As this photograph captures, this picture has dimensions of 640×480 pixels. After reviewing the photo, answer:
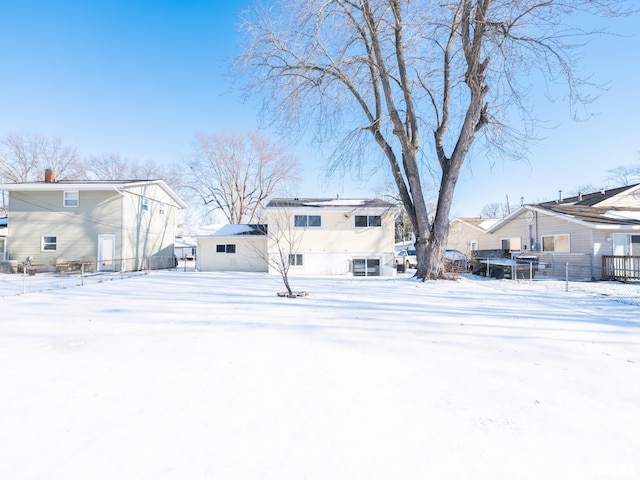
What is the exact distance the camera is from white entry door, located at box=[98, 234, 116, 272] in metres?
17.6

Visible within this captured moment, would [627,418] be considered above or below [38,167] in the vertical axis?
below

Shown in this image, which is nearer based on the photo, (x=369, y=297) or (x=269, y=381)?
(x=269, y=381)

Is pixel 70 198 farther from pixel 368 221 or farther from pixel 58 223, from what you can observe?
pixel 368 221

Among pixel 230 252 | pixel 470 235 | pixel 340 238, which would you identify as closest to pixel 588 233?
pixel 470 235

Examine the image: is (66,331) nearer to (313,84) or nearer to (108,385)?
(108,385)

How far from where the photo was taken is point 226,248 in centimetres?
2070

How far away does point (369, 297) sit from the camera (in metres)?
8.33

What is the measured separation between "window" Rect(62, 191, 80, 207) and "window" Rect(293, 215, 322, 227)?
41.4 feet

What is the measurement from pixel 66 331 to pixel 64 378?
223cm

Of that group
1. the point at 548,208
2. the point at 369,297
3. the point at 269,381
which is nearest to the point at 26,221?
the point at 369,297

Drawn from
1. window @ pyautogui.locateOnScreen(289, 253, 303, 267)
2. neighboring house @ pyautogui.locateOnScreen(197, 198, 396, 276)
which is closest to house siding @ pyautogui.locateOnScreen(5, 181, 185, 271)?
neighboring house @ pyautogui.locateOnScreen(197, 198, 396, 276)

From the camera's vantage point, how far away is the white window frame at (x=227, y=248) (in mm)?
20625

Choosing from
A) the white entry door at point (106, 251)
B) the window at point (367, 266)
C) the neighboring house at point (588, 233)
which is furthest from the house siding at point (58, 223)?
the neighboring house at point (588, 233)

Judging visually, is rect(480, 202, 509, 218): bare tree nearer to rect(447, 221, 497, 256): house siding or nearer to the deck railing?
rect(447, 221, 497, 256): house siding
